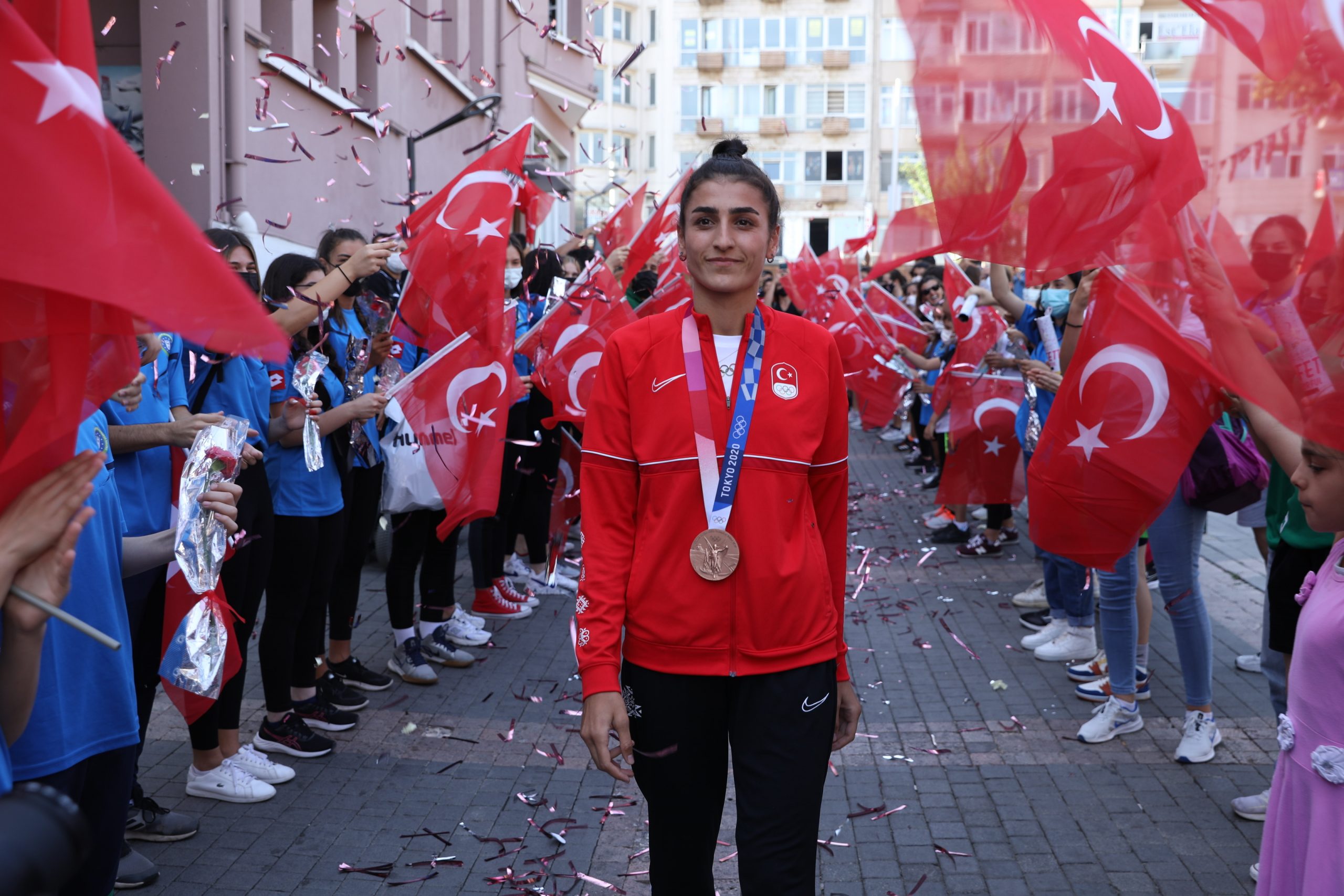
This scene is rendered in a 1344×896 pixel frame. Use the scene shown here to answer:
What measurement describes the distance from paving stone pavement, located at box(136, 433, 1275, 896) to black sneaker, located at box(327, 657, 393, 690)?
0.10m

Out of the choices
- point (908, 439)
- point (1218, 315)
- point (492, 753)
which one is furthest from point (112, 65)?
point (908, 439)

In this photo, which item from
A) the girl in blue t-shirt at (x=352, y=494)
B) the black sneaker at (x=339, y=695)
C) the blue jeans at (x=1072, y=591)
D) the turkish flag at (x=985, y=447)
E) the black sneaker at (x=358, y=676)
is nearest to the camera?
A: the girl in blue t-shirt at (x=352, y=494)

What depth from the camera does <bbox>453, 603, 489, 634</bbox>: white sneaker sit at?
25.0 ft

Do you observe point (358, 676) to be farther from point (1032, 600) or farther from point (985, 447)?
point (985, 447)

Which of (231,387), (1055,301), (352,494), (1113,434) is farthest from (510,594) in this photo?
(1113,434)

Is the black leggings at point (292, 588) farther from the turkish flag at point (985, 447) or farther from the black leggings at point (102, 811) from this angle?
the turkish flag at point (985, 447)

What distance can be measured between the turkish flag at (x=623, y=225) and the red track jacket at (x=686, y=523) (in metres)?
6.64

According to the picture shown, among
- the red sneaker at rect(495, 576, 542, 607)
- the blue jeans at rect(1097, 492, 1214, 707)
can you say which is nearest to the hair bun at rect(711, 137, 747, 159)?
the blue jeans at rect(1097, 492, 1214, 707)

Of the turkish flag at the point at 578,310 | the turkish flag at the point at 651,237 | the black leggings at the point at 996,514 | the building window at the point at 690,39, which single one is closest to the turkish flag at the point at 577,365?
the turkish flag at the point at 578,310

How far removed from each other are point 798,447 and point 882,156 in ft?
179

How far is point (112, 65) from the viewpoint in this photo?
10.1m

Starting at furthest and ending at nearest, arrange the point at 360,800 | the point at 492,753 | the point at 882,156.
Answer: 1. the point at 882,156
2. the point at 492,753
3. the point at 360,800

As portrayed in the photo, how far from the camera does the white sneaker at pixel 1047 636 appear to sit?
7414 millimetres

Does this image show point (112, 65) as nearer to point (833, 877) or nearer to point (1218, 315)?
point (833, 877)
